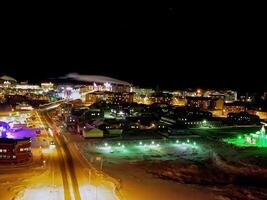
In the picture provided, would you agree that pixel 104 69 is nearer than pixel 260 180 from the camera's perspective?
No

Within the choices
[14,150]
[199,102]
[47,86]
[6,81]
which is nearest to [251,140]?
[14,150]

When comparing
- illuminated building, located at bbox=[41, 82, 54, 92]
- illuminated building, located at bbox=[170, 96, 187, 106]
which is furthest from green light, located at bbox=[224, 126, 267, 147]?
illuminated building, located at bbox=[41, 82, 54, 92]

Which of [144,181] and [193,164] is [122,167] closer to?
[144,181]

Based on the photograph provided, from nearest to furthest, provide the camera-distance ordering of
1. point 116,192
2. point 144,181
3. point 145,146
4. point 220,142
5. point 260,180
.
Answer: point 116,192, point 144,181, point 260,180, point 145,146, point 220,142

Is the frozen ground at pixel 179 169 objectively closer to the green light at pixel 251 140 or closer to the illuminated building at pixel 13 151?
the green light at pixel 251 140

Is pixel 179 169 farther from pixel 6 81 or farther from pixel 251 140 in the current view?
pixel 6 81

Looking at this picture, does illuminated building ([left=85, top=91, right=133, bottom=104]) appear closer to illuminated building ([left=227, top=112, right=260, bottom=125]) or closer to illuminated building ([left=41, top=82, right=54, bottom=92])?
illuminated building ([left=41, top=82, right=54, bottom=92])

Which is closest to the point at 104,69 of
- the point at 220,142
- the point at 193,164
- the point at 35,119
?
the point at 35,119

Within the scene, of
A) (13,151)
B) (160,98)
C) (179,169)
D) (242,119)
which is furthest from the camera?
(160,98)
